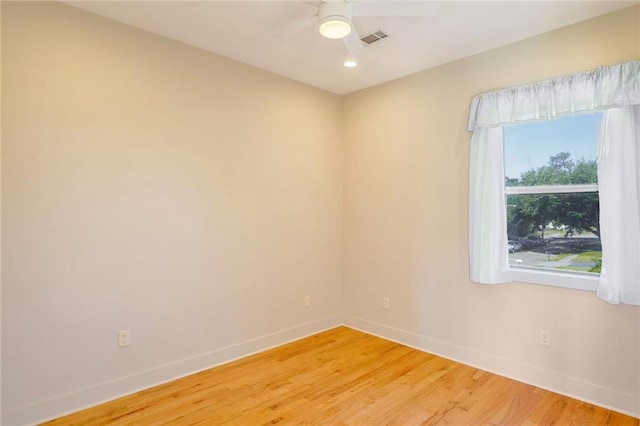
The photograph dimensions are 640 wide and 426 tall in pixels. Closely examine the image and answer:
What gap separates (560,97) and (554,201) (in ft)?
2.66

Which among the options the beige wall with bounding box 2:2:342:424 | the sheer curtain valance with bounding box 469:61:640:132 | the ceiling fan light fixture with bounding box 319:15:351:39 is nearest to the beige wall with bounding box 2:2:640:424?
the beige wall with bounding box 2:2:342:424

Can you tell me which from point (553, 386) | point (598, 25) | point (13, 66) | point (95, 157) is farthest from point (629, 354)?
point (13, 66)

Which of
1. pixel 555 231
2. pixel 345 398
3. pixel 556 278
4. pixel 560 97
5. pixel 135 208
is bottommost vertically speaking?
pixel 345 398

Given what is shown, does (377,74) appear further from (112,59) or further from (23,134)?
(23,134)

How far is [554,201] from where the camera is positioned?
2824 mm

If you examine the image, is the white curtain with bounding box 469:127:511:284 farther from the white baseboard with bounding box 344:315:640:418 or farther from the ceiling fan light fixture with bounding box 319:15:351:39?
the ceiling fan light fixture with bounding box 319:15:351:39

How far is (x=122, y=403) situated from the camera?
8.05 ft

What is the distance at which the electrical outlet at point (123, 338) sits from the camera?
2.56m

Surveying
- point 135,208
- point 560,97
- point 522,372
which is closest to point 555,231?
point 560,97

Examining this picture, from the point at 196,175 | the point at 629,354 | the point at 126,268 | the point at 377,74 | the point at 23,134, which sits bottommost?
the point at 629,354

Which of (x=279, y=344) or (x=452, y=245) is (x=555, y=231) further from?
(x=279, y=344)

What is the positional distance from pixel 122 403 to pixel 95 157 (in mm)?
1741

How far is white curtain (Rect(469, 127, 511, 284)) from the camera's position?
289 cm

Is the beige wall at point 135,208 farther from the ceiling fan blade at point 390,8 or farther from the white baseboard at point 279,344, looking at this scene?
the ceiling fan blade at point 390,8
